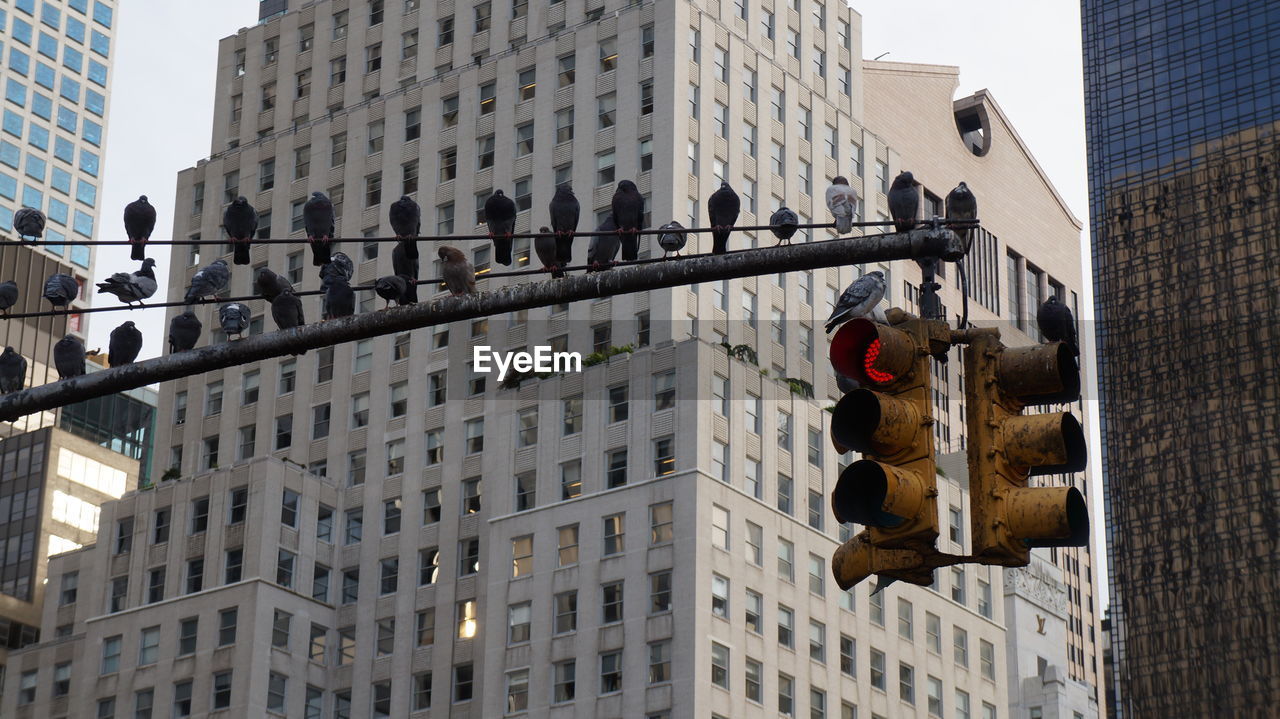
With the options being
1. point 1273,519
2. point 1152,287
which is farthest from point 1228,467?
point 1152,287

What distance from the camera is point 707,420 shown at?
94.6 m

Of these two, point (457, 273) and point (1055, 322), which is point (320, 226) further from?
point (1055, 322)

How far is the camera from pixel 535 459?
9925 cm

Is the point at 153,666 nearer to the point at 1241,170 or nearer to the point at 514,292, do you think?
the point at 514,292

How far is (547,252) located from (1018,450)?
17144mm

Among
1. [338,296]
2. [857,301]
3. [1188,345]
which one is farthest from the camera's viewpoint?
[1188,345]

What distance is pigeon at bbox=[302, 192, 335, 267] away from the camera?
1919 cm

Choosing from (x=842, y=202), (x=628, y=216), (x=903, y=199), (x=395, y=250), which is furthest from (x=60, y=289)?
(x=842, y=202)

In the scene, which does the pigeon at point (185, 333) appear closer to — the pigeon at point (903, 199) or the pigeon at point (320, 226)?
the pigeon at point (320, 226)

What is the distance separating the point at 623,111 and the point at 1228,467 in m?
87.7

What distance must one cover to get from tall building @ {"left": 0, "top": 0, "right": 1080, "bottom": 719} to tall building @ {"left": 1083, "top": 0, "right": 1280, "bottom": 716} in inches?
2774

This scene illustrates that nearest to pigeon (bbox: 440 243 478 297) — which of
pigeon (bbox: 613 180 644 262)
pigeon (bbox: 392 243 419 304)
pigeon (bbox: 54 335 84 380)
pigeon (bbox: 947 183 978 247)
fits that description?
pigeon (bbox: 54 335 84 380)

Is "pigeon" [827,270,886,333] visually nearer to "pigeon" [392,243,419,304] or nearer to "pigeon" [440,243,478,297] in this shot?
"pigeon" [392,243,419,304]

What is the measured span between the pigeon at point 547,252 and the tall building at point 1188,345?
497 feet
